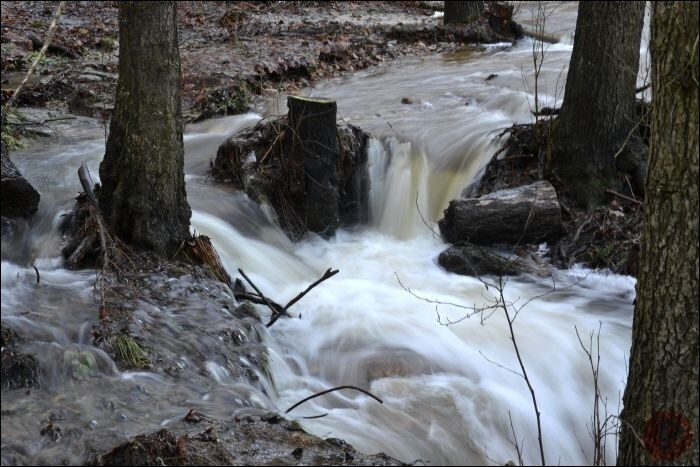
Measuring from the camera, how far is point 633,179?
8.28 m

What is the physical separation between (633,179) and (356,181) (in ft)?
9.21

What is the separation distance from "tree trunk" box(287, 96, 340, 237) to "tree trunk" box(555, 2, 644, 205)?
227 cm

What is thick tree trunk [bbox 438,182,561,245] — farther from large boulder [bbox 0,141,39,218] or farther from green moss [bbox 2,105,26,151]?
green moss [bbox 2,105,26,151]

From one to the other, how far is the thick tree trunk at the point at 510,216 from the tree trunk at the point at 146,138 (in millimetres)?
2908

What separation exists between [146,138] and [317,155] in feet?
8.28

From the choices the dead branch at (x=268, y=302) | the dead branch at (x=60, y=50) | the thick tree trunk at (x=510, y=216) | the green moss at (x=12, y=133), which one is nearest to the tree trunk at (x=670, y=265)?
the dead branch at (x=268, y=302)

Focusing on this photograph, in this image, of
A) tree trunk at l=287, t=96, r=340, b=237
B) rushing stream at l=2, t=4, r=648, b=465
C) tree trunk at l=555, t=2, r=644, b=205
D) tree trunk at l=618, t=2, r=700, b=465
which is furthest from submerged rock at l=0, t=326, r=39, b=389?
tree trunk at l=555, t=2, r=644, b=205

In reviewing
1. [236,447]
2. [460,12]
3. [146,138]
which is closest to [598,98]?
[146,138]

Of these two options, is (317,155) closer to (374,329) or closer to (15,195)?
(374,329)

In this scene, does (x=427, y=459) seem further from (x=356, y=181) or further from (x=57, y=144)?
(x=57, y=144)

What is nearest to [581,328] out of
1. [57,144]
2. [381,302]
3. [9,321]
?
[381,302]

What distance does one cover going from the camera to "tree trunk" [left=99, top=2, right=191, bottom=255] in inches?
232

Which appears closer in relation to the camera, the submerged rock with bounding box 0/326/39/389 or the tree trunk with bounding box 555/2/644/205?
the submerged rock with bounding box 0/326/39/389

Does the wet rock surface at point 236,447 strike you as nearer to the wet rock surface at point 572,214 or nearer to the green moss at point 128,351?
the green moss at point 128,351
